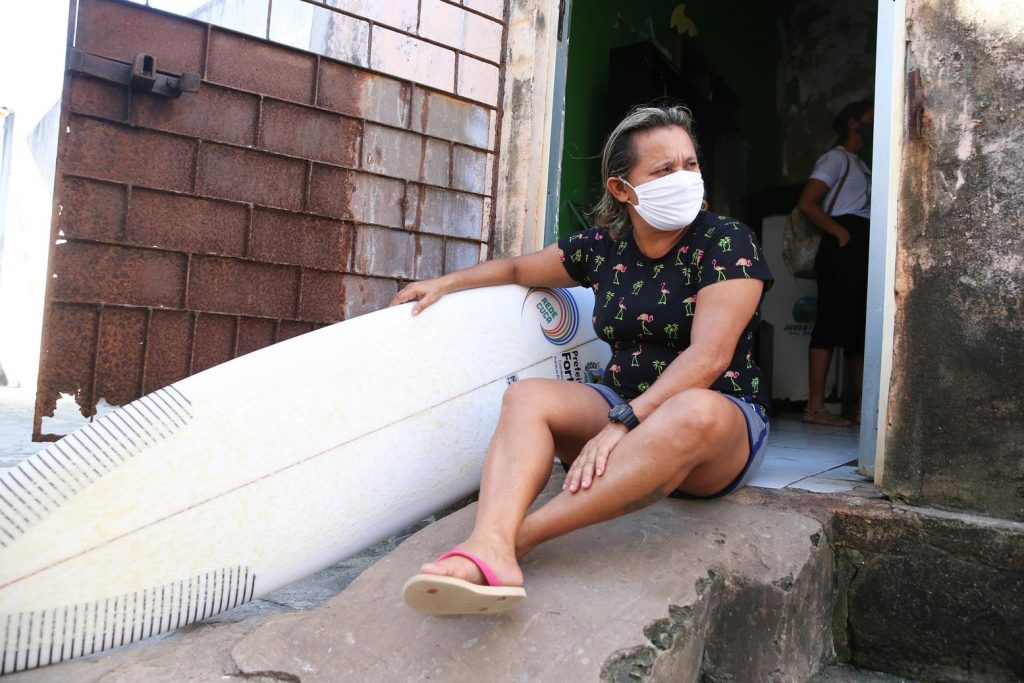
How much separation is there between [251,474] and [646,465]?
846mm

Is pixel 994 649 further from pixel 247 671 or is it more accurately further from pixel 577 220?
pixel 577 220

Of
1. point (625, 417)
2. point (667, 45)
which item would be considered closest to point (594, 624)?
point (625, 417)

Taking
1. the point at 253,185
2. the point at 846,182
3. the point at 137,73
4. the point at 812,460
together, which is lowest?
the point at 812,460

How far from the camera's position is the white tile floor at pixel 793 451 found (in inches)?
76.2

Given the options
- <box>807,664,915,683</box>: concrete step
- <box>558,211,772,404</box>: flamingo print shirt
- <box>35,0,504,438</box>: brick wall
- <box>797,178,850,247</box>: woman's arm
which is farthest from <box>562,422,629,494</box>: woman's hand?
<box>797,178,850,247</box>: woman's arm

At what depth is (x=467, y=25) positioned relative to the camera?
111 inches

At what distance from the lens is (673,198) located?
175cm

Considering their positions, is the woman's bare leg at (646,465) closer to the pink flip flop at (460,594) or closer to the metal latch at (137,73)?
the pink flip flop at (460,594)

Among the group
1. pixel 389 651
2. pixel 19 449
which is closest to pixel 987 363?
pixel 389 651

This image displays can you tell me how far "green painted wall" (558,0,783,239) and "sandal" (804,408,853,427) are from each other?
1.49 meters

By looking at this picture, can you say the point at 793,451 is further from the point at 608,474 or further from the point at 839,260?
the point at 608,474

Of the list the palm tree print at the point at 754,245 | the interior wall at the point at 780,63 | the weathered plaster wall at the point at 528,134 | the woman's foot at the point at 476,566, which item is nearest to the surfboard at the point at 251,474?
the woman's foot at the point at 476,566

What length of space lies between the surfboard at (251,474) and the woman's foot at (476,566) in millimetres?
541

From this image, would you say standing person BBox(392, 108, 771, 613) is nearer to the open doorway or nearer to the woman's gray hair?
the woman's gray hair
